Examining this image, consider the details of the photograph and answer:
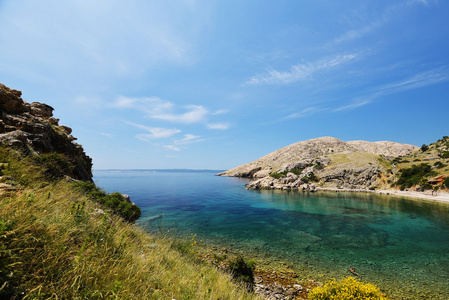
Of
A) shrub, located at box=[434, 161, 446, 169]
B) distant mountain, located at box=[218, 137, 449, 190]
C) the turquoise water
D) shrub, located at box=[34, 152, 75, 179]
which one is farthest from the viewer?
distant mountain, located at box=[218, 137, 449, 190]

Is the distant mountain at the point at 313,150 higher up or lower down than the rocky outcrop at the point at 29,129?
higher up

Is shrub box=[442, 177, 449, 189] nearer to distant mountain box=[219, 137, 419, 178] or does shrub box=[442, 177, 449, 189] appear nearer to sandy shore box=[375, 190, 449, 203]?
sandy shore box=[375, 190, 449, 203]

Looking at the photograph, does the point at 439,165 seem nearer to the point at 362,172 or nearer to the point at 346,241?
the point at 362,172

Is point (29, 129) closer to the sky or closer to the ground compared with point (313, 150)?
closer to the ground

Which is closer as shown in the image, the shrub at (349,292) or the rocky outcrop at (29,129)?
the shrub at (349,292)

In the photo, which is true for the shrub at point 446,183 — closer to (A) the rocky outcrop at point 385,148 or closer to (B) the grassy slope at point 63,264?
(B) the grassy slope at point 63,264

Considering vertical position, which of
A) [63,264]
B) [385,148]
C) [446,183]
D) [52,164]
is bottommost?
[446,183]

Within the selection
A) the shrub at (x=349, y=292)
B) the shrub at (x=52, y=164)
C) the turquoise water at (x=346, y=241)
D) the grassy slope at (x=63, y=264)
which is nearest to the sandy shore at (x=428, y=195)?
the turquoise water at (x=346, y=241)

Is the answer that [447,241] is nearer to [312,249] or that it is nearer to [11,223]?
[312,249]

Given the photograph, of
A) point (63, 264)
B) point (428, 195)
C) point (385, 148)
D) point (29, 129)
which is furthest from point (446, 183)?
point (385, 148)

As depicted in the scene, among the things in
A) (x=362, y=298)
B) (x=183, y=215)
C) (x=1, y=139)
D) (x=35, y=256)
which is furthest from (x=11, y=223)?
(x=183, y=215)

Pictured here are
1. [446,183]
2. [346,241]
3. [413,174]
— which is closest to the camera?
[346,241]

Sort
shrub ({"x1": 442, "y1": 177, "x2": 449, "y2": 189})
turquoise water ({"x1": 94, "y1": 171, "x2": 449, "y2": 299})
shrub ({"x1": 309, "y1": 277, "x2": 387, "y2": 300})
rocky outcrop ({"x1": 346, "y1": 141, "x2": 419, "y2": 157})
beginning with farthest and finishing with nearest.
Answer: rocky outcrop ({"x1": 346, "y1": 141, "x2": 419, "y2": 157}) < shrub ({"x1": 442, "y1": 177, "x2": 449, "y2": 189}) < turquoise water ({"x1": 94, "y1": 171, "x2": 449, "y2": 299}) < shrub ({"x1": 309, "y1": 277, "x2": 387, "y2": 300})

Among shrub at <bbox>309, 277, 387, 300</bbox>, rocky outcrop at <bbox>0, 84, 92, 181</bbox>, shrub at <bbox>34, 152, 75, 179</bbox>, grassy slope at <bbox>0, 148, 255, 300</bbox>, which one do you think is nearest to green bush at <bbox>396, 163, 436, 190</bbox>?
shrub at <bbox>309, 277, 387, 300</bbox>
